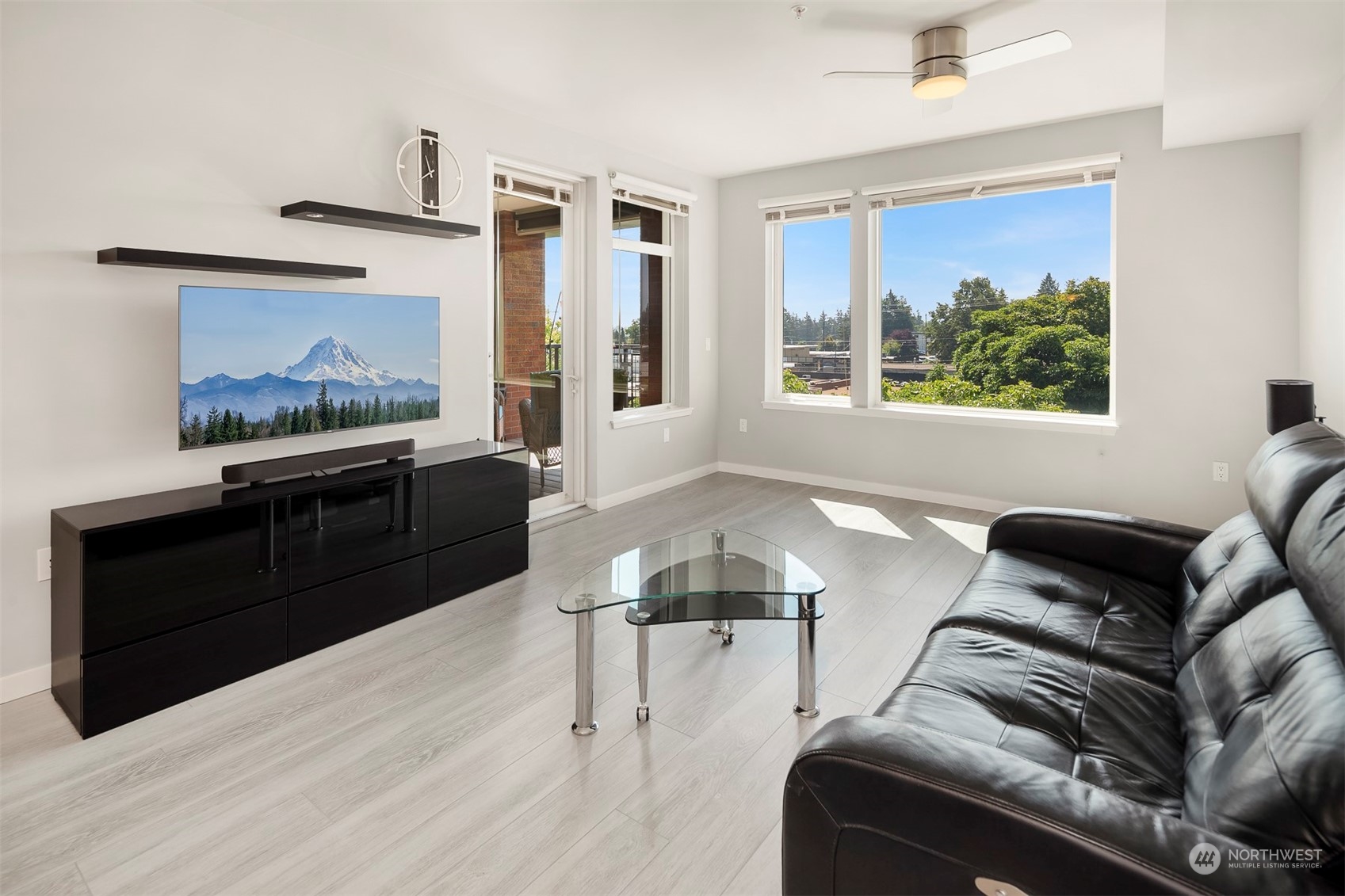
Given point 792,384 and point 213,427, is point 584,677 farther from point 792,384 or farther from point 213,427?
point 792,384

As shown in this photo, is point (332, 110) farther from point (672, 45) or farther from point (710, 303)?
point (710, 303)

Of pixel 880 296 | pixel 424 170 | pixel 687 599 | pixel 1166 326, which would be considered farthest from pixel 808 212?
pixel 687 599

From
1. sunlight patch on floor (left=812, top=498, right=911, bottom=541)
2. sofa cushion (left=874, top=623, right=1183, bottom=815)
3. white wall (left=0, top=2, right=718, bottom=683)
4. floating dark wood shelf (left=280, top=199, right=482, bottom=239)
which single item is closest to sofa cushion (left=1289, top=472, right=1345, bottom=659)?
sofa cushion (left=874, top=623, right=1183, bottom=815)

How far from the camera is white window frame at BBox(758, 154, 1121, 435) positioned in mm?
4539

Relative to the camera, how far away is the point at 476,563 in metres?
3.49

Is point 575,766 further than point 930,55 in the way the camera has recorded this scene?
No

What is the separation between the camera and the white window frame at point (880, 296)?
454cm

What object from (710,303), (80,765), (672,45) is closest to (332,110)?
(672,45)

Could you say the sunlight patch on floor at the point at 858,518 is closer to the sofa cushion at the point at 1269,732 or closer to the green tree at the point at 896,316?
the green tree at the point at 896,316

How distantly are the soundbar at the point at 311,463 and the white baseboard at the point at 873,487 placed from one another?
3.47m

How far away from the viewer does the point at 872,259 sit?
17.8ft

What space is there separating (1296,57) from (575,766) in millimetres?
3626

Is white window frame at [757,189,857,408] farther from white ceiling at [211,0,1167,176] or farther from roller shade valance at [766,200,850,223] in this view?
white ceiling at [211,0,1167,176]

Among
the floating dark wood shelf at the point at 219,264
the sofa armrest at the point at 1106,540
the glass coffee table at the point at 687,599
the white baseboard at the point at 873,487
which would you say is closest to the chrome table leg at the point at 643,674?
the glass coffee table at the point at 687,599
